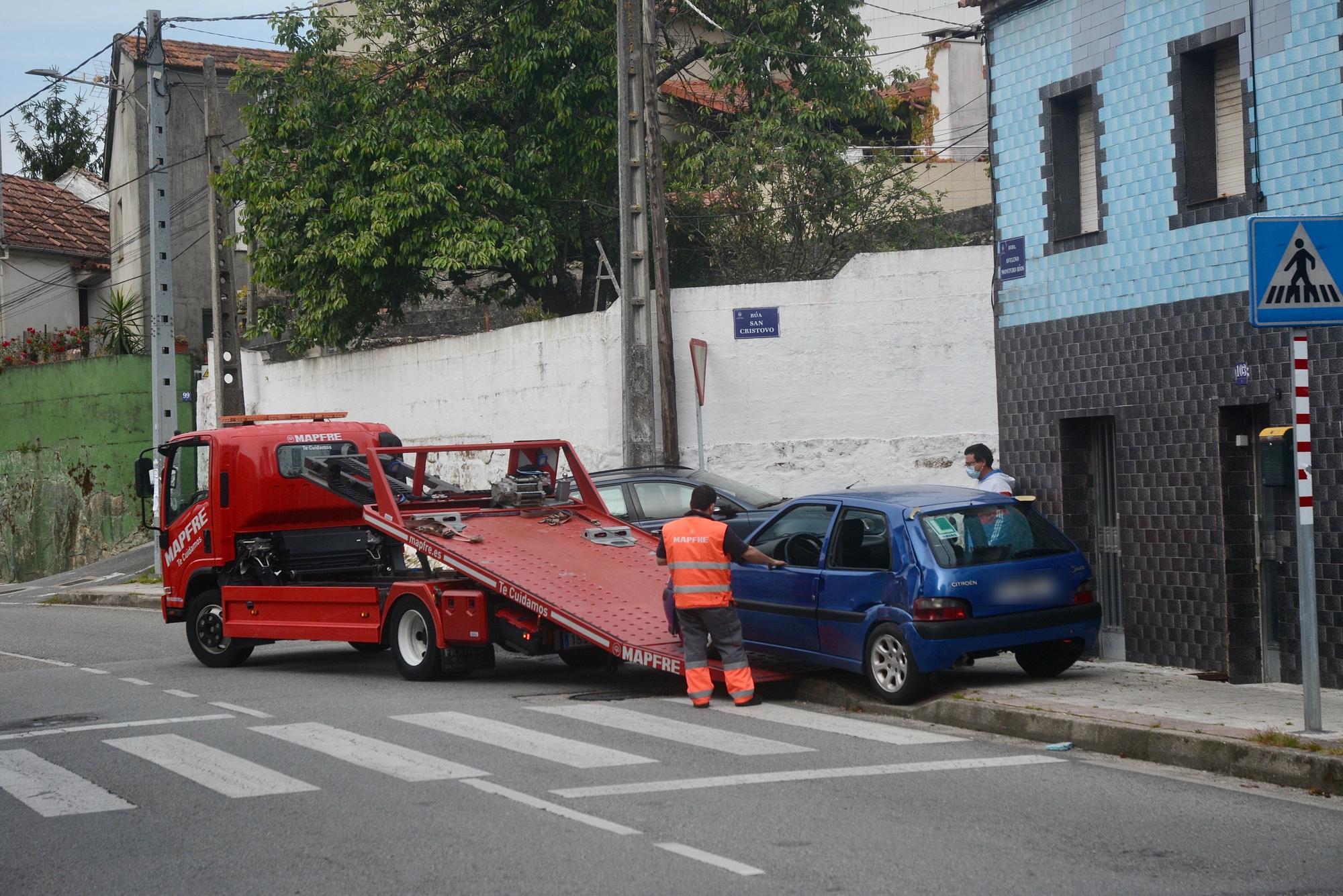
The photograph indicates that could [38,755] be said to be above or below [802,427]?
below

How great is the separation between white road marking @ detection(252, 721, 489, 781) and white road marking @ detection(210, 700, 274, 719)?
22.1 inches

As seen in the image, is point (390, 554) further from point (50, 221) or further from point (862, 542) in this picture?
point (50, 221)

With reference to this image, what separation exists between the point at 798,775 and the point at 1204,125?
6878mm

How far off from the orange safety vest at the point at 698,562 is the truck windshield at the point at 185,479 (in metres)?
6.05

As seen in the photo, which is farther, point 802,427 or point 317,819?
point 802,427

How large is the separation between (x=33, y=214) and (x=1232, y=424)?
4000cm

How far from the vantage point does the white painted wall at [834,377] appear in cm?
1861

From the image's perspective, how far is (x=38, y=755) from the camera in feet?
30.6

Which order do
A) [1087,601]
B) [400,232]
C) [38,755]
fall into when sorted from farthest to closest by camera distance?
1. [400,232]
2. [1087,601]
3. [38,755]

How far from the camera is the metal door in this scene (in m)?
13.0

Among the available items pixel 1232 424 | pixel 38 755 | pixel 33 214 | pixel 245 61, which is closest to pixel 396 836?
pixel 38 755

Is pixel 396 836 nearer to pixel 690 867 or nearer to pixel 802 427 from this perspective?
A: pixel 690 867

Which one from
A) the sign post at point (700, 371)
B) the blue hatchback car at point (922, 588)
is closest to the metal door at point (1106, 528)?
the blue hatchback car at point (922, 588)

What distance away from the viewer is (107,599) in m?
25.0
